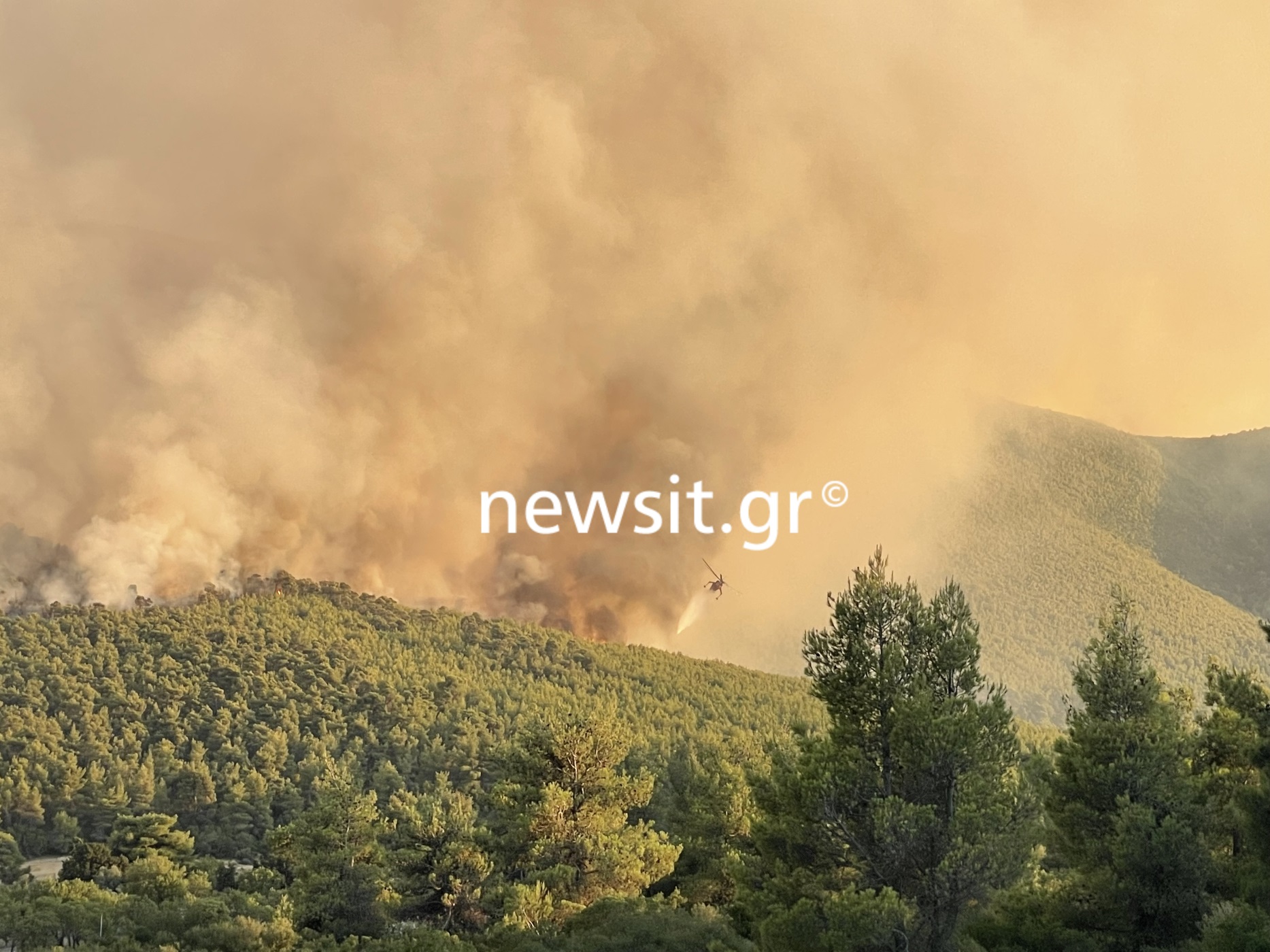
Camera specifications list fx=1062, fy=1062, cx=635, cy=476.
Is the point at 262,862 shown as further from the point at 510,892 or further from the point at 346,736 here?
the point at 510,892

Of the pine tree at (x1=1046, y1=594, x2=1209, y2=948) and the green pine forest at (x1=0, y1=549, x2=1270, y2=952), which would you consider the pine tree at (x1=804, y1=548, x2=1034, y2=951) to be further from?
the pine tree at (x1=1046, y1=594, x2=1209, y2=948)

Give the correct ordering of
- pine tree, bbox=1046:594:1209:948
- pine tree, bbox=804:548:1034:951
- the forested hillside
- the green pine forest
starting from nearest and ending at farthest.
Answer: pine tree, bbox=804:548:1034:951 → the green pine forest → pine tree, bbox=1046:594:1209:948 → the forested hillside

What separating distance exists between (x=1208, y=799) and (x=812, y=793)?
10.7 meters

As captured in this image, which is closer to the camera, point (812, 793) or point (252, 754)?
point (812, 793)

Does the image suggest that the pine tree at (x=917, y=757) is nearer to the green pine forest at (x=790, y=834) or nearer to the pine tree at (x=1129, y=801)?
the green pine forest at (x=790, y=834)

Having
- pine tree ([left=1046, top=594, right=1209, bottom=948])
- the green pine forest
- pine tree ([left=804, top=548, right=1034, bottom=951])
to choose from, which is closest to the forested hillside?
the green pine forest

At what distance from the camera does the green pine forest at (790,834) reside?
22812 mm

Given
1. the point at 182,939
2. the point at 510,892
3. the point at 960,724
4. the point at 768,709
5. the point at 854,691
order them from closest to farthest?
1. the point at 960,724
2. the point at 854,691
3. the point at 510,892
4. the point at 182,939
5. the point at 768,709

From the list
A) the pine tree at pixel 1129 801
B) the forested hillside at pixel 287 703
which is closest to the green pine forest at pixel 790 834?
the pine tree at pixel 1129 801

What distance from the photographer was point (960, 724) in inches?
901

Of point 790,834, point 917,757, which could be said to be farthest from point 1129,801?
point 790,834

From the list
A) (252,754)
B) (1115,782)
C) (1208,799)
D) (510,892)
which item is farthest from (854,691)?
(252,754)

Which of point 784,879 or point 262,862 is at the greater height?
point 784,879

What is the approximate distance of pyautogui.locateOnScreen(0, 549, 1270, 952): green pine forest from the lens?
22812 mm
